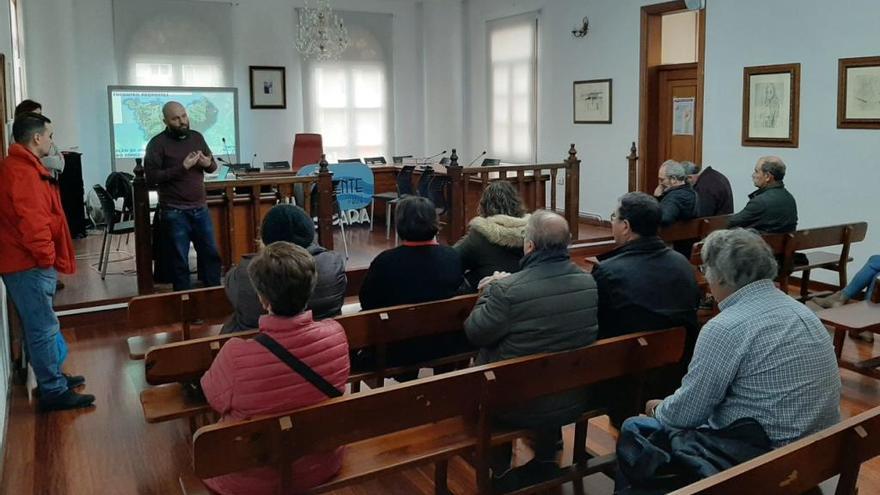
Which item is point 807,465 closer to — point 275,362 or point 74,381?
point 275,362

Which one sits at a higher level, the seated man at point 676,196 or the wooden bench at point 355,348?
the seated man at point 676,196

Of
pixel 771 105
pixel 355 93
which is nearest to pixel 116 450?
pixel 771 105

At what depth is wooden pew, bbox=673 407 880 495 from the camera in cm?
168

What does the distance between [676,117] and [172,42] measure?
6.51 meters

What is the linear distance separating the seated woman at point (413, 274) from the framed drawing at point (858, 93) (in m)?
4.40

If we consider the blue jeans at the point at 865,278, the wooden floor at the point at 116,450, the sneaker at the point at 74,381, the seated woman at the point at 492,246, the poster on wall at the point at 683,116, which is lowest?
the wooden floor at the point at 116,450

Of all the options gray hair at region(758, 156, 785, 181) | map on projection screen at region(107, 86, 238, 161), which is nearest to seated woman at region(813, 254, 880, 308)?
gray hair at region(758, 156, 785, 181)

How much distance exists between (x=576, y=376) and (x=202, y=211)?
3.44m

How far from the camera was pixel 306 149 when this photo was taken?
1062 cm

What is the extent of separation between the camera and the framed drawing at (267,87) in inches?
426

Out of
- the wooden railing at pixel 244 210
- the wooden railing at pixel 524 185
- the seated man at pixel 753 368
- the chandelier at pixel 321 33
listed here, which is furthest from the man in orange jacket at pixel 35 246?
the chandelier at pixel 321 33

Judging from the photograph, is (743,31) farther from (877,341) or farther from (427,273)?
(427,273)

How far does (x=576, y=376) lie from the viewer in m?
2.62

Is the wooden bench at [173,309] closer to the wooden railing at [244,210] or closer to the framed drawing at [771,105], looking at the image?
the wooden railing at [244,210]
